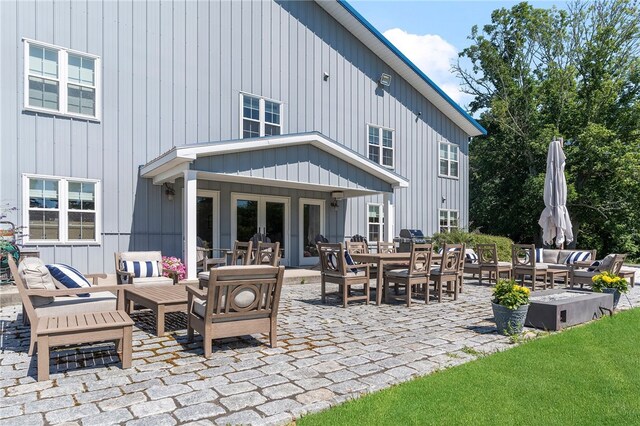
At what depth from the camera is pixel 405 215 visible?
16.3 metres

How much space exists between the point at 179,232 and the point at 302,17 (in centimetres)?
773

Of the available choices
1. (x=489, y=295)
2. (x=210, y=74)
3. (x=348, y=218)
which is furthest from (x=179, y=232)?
(x=489, y=295)

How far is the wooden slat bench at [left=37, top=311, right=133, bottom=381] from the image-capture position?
3.89 m

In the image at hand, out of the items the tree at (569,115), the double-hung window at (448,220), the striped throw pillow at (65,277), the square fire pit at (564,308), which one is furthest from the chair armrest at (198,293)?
the tree at (569,115)

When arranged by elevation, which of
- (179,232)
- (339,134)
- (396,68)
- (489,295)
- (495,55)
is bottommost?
(489,295)

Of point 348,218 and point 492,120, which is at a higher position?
point 492,120

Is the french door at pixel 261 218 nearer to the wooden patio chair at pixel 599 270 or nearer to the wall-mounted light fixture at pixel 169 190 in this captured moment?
the wall-mounted light fixture at pixel 169 190

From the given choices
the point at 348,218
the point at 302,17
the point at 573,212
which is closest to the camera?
the point at 302,17

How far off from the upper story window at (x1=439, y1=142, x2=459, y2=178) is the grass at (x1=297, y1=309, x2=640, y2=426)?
13.5 meters

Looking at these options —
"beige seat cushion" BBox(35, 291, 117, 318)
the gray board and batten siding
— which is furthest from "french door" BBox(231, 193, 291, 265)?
"beige seat cushion" BBox(35, 291, 117, 318)

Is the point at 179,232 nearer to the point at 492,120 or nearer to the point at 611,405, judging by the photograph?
the point at 611,405

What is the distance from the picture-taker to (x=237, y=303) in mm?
4723

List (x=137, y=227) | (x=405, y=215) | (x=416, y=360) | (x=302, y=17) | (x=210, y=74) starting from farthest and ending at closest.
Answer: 1. (x=405, y=215)
2. (x=302, y=17)
3. (x=210, y=74)
4. (x=137, y=227)
5. (x=416, y=360)

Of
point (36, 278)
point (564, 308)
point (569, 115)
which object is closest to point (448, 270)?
point (564, 308)
